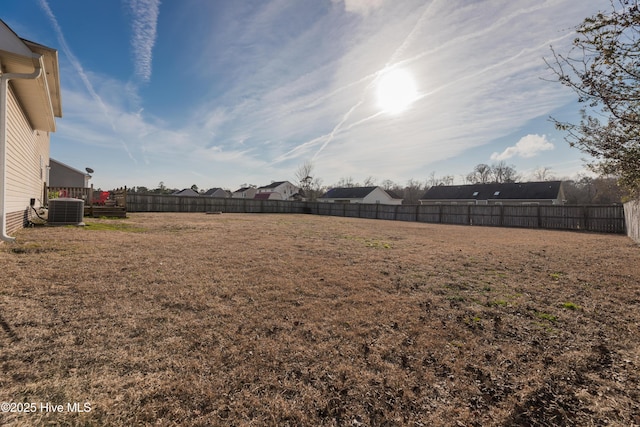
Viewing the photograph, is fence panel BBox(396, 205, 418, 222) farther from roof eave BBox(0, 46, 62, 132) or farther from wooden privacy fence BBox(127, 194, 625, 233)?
roof eave BBox(0, 46, 62, 132)

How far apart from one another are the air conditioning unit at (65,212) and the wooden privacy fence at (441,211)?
1569 centimetres

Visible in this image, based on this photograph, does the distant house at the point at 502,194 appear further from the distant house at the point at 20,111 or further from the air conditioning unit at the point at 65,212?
the distant house at the point at 20,111

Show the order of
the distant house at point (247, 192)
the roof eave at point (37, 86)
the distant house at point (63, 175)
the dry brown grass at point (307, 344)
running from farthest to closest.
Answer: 1. the distant house at point (247, 192)
2. the distant house at point (63, 175)
3. the roof eave at point (37, 86)
4. the dry brown grass at point (307, 344)

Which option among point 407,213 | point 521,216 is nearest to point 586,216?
point 521,216

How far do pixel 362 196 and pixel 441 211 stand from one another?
707 inches

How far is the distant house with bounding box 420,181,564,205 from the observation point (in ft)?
105

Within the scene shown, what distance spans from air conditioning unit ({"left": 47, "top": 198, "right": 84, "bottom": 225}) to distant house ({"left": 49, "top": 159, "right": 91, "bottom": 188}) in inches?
890

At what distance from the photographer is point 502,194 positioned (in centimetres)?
3478

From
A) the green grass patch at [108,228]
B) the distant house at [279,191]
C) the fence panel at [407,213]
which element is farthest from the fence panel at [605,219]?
the distant house at [279,191]

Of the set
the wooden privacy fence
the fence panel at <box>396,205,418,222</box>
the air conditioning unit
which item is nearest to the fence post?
the wooden privacy fence

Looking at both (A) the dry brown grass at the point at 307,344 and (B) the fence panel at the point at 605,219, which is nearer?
(A) the dry brown grass at the point at 307,344

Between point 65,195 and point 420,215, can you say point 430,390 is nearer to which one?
point 65,195

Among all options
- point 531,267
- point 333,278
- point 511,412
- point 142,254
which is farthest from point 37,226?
point 531,267

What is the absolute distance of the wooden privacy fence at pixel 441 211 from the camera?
56.0 ft
